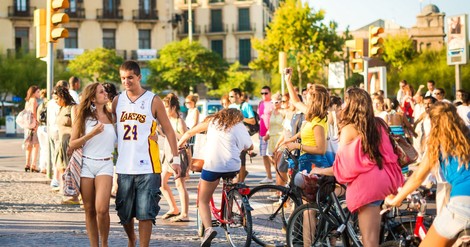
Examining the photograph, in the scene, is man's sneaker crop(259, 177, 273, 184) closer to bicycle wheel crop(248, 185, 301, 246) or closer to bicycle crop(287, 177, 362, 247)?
bicycle wheel crop(248, 185, 301, 246)

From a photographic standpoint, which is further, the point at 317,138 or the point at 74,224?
the point at 74,224

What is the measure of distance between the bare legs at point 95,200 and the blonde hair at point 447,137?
11.1ft

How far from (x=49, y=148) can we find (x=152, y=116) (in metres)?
9.81

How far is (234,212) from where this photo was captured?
971cm

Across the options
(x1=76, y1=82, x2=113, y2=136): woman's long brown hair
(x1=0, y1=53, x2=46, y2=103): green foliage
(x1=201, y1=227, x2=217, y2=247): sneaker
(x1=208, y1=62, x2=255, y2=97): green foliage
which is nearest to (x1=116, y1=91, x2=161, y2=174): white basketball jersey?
(x1=76, y1=82, x2=113, y2=136): woman's long brown hair

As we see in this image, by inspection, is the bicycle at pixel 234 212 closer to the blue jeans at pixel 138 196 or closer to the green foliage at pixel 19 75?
the blue jeans at pixel 138 196

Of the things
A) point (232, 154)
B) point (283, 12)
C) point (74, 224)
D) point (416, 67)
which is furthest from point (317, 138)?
point (416, 67)

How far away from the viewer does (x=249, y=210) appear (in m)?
9.34

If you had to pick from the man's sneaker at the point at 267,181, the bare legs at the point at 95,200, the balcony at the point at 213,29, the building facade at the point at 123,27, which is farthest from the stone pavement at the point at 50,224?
the balcony at the point at 213,29

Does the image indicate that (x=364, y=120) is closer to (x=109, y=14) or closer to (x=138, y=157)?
(x=138, y=157)

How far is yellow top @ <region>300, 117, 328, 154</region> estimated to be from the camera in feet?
31.3

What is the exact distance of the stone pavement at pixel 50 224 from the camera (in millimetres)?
10070

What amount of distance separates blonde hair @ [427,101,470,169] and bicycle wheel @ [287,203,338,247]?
1917mm

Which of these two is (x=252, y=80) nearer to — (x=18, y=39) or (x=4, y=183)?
(x=18, y=39)
